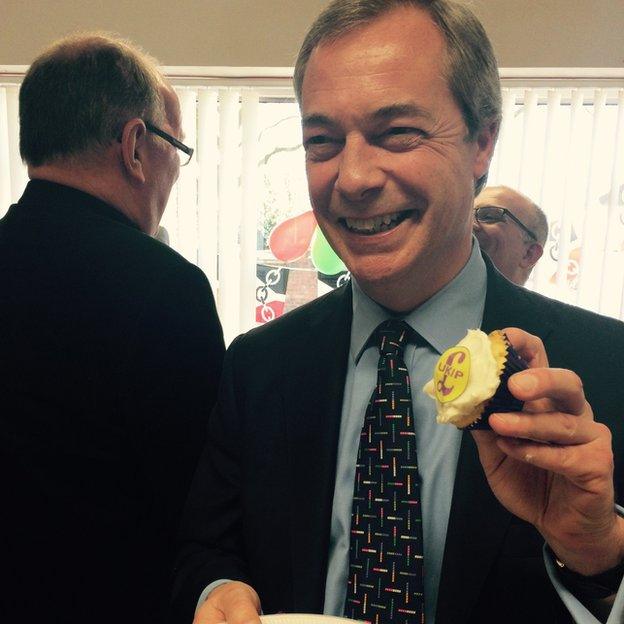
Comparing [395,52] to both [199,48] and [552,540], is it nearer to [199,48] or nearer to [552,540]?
[552,540]

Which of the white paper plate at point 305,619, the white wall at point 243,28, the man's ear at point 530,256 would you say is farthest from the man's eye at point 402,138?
the white wall at point 243,28

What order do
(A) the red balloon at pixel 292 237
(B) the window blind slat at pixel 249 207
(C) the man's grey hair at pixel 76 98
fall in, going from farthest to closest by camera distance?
(A) the red balloon at pixel 292 237 → (B) the window blind slat at pixel 249 207 → (C) the man's grey hair at pixel 76 98

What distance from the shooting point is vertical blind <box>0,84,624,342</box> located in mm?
3051

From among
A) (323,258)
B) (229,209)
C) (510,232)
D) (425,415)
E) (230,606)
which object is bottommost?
(230,606)

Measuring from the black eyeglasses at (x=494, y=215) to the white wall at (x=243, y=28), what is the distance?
0.96m

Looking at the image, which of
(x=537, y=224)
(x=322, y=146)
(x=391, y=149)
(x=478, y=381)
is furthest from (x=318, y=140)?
(x=537, y=224)

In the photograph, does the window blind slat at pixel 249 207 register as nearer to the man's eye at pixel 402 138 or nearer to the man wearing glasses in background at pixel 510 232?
the man wearing glasses in background at pixel 510 232

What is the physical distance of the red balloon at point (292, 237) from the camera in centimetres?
330

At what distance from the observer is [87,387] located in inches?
46.8

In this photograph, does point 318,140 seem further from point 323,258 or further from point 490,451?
point 323,258

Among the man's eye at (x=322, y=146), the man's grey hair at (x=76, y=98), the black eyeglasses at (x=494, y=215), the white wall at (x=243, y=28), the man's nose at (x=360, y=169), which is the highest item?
the white wall at (x=243, y=28)

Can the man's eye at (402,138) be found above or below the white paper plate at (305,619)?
above

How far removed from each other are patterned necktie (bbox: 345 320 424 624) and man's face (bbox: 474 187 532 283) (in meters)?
1.24

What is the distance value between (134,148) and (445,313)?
888mm
